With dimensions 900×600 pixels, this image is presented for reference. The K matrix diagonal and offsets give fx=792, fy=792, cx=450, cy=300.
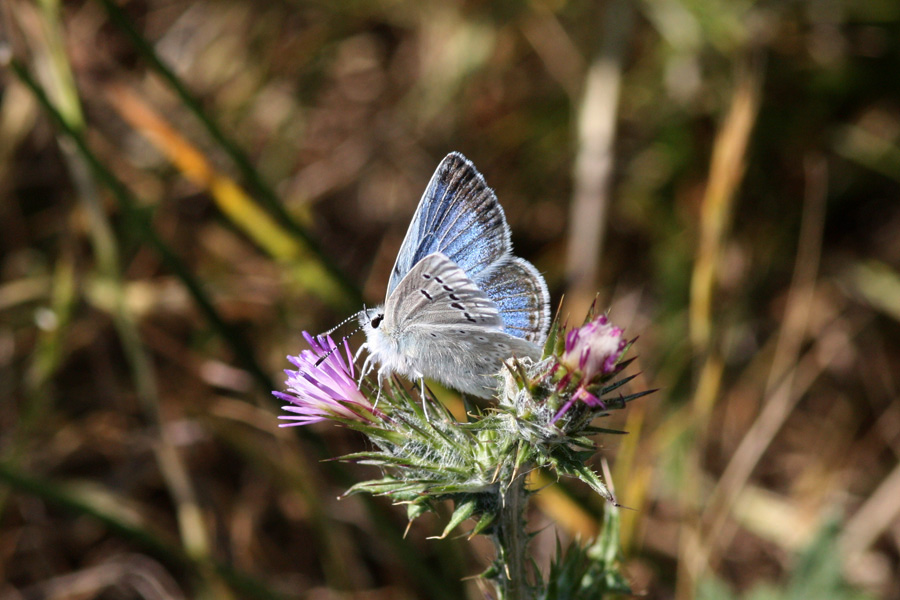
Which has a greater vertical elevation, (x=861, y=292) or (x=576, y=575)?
(x=576, y=575)

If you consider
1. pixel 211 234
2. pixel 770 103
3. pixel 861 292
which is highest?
pixel 211 234

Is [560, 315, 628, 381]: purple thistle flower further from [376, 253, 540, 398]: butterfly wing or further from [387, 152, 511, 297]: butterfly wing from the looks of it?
[387, 152, 511, 297]: butterfly wing

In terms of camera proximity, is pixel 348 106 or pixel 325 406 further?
pixel 348 106

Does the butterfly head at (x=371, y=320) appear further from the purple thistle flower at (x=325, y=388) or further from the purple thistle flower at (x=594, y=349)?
the purple thistle flower at (x=594, y=349)

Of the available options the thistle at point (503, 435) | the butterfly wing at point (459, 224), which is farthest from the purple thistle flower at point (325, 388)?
the butterfly wing at point (459, 224)

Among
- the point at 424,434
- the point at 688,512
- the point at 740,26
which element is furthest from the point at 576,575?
the point at 740,26

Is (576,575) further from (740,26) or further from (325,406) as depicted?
(740,26)
